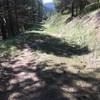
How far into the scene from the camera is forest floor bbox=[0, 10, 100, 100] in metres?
7.38

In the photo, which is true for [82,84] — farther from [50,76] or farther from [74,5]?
[74,5]

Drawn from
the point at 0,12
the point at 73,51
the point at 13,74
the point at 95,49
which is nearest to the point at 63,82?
the point at 13,74

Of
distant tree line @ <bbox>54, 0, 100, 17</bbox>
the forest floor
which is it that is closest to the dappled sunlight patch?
the forest floor

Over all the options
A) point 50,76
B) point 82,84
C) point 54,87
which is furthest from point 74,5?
point 54,87

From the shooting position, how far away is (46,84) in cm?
817

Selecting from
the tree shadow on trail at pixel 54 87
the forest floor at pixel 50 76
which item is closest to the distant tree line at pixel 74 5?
the forest floor at pixel 50 76

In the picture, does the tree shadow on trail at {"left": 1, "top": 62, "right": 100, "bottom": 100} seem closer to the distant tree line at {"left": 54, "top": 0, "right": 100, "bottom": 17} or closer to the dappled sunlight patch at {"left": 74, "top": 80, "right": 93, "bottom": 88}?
the dappled sunlight patch at {"left": 74, "top": 80, "right": 93, "bottom": 88}

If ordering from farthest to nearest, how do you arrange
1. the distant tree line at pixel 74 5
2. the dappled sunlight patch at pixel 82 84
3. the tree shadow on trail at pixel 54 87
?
the distant tree line at pixel 74 5 < the dappled sunlight patch at pixel 82 84 < the tree shadow on trail at pixel 54 87

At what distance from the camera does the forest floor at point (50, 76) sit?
738 centimetres

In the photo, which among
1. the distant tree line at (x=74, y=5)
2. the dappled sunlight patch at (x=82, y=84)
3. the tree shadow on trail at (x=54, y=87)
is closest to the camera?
the tree shadow on trail at (x=54, y=87)

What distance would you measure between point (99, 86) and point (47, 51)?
21.0ft

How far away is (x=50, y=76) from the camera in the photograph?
8.98 meters

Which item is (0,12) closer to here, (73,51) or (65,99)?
(73,51)

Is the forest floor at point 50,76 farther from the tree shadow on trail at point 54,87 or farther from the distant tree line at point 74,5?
the distant tree line at point 74,5
